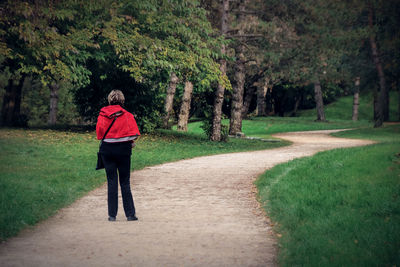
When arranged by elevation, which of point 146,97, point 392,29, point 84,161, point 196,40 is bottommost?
point 84,161

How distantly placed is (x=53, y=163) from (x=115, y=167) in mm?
7318

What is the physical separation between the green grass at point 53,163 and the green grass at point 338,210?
3733mm

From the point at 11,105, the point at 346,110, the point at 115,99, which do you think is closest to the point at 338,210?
the point at 115,99

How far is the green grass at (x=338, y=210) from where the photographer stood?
5309mm

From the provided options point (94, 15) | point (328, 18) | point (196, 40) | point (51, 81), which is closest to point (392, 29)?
point (328, 18)

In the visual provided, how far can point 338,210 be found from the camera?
7324mm

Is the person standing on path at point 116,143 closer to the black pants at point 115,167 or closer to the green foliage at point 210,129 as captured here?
the black pants at point 115,167

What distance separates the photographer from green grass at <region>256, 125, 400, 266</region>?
5.31 metres

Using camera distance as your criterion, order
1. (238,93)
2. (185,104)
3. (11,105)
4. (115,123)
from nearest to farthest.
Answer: (115,123) < (238,93) < (11,105) < (185,104)

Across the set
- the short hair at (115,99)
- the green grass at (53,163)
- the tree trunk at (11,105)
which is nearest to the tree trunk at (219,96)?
the green grass at (53,163)

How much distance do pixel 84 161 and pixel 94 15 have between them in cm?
803

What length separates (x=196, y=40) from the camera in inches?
838

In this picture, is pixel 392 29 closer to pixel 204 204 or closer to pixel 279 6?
pixel 279 6

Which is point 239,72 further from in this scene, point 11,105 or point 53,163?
point 53,163
